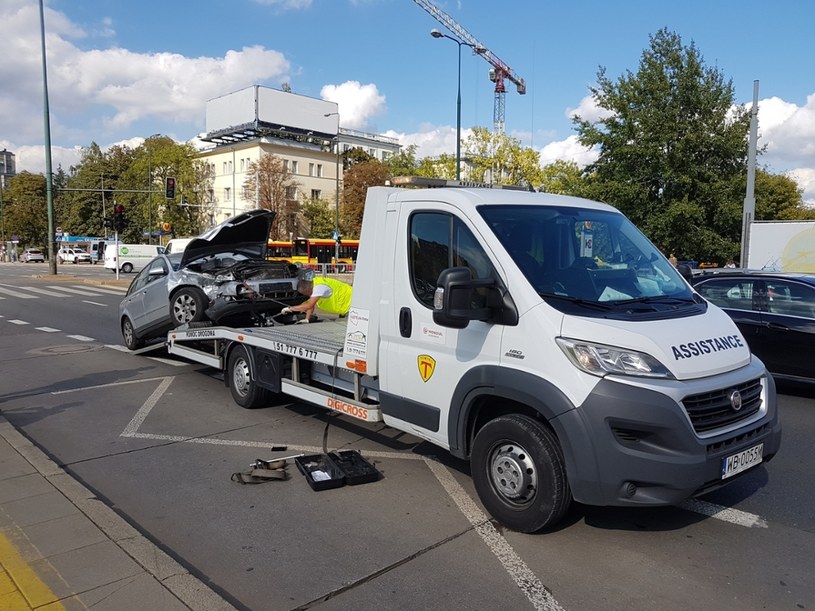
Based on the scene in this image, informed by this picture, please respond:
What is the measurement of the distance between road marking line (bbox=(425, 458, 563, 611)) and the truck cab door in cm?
50

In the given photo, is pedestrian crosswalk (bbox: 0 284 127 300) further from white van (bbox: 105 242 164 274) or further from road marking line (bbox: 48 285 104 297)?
white van (bbox: 105 242 164 274)

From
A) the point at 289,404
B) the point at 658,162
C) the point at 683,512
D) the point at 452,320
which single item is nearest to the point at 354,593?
the point at 452,320

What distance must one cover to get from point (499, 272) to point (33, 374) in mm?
8455

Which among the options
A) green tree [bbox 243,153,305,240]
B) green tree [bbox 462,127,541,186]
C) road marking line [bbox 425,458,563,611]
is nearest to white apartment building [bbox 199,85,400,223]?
green tree [bbox 243,153,305,240]

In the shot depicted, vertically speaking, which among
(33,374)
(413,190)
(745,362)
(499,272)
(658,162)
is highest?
(658,162)

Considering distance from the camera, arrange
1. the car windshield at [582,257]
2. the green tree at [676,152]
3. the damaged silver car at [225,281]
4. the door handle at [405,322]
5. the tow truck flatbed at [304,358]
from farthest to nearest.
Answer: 1. the green tree at [676,152]
2. the damaged silver car at [225,281]
3. the tow truck flatbed at [304,358]
4. the door handle at [405,322]
5. the car windshield at [582,257]

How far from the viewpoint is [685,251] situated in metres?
22.9

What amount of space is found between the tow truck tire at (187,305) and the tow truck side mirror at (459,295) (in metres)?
5.56

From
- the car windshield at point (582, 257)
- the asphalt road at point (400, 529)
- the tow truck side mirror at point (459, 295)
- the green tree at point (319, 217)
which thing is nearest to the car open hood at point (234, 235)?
the asphalt road at point (400, 529)

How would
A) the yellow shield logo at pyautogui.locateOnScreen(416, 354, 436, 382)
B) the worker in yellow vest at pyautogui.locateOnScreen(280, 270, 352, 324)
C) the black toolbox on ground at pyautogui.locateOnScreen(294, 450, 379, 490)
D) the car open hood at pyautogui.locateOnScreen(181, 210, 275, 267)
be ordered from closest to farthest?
1. the yellow shield logo at pyautogui.locateOnScreen(416, 354, 436, 382)
2. the black toolbox on ground at pyautogui.locateOnScreen(294, 450, 379, 490)
3. the worker in yellow vest at pyautogui.locateOnScreen(280, 270, 352, 324)
4. the car open hood at pyautogui.locateOnScreen(181, 210, 275, 267)

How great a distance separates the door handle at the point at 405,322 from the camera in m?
4.60

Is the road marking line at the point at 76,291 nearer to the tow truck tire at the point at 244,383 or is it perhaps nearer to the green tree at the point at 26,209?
the tow truck tire at the point at 244,383

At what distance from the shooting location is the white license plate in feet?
11.7

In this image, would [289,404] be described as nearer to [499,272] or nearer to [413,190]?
[413,190]
